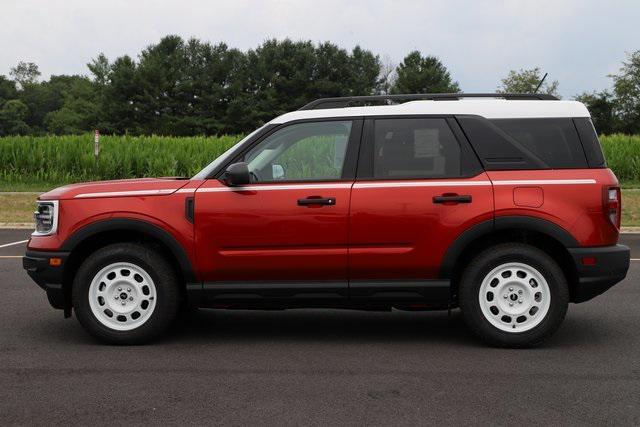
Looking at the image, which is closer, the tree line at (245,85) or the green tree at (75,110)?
the tree line at (245,85)

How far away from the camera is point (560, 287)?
6105 millimetres

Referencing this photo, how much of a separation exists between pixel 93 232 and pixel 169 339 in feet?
3.53

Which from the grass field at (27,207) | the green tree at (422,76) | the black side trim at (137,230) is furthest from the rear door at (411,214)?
the green tree at (422,76)

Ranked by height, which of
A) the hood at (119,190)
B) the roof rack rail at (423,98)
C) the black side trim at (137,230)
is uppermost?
the roof rack rail at (423,98)

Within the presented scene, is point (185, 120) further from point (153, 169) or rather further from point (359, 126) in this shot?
point (359, 126)

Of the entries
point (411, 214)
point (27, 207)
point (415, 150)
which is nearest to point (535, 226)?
point (411, 214)

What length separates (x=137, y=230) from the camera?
6.24 meters

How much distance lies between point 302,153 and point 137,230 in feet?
4.56

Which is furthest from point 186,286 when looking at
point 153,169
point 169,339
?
point 153,169

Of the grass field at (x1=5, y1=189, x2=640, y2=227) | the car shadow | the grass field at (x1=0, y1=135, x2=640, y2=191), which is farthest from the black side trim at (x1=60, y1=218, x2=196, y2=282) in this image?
the grass field at (x1=0, y1=135, x2=640, y2=191)

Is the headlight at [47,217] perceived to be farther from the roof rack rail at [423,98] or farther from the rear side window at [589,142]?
the rear side window at [589,142]

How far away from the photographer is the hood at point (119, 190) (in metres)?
6.31

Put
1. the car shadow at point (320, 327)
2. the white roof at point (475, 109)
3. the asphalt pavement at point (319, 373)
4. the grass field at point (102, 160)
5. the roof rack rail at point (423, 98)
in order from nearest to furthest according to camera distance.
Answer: the asphalt pavement at point (319, 373), the white roof at point (475, 109), the roof rack rail at point (423, 98), the car shadow at point (320, 327), the grass field at point (102, 160)

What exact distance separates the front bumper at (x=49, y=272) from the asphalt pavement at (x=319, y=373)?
0.42 m
